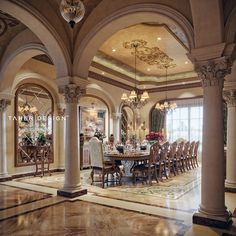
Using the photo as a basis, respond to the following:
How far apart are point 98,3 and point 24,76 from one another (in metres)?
3.98

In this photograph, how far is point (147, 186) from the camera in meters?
6.49

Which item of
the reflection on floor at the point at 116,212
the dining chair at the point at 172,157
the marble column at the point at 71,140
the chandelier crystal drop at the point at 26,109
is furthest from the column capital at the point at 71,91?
the dining chair at the point at 172,157

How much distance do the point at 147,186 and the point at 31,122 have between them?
442cm

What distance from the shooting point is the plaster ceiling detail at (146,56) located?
22.4 feet

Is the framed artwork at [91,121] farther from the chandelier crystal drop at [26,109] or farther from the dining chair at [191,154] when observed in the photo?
the dining chair at [191,154]

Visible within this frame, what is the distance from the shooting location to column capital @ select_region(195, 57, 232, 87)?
149 inches

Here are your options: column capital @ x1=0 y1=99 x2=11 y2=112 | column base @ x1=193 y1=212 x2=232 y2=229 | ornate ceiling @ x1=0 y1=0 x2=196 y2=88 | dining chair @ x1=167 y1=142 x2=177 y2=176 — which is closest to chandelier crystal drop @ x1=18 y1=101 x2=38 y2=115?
column capital @ x1=0 y1=99 x2=11 y2=112

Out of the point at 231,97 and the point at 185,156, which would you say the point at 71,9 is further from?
the point at 185,156

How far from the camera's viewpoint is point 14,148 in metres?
7.73

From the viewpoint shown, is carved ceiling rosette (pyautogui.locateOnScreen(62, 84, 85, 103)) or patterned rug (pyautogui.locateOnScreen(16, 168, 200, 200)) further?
patterned rug (pyautogui.locateOnScreen(16, 168, 200, 200))

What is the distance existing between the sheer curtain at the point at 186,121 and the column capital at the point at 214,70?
8.22 meters

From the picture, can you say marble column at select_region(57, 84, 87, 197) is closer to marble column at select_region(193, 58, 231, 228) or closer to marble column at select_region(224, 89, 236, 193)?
marble column at select_region(193, 58, 231, 228)

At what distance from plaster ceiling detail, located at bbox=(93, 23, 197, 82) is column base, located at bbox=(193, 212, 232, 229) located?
173 inches

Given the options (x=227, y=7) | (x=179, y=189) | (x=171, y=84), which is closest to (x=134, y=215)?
(x=179, y=189)
